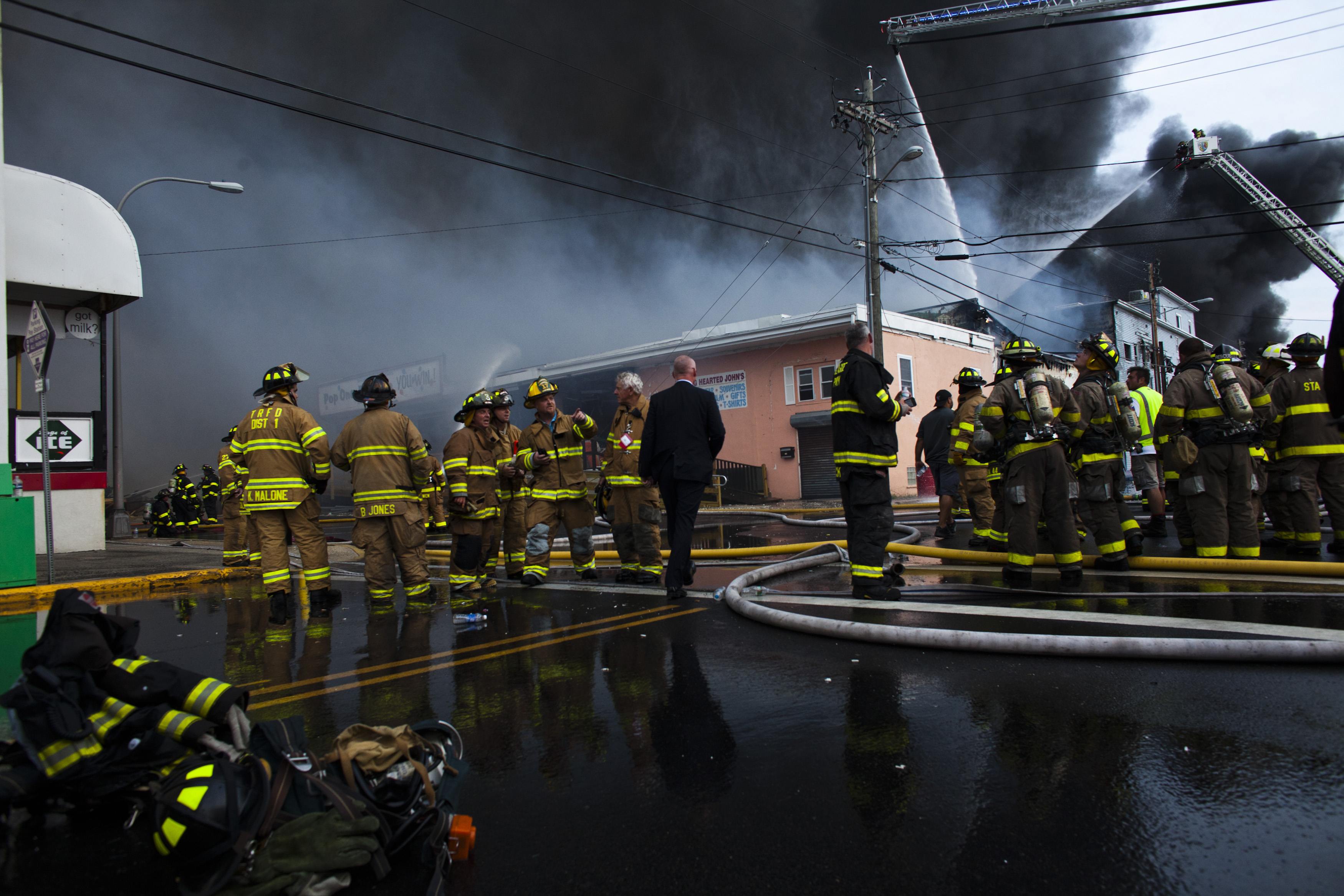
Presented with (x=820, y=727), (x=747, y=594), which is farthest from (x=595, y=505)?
(x=820, y=727)

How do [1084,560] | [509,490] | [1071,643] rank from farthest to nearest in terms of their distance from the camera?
[509,490] < [1084,560] < [1071,643]

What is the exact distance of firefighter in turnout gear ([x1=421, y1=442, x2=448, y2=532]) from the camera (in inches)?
262

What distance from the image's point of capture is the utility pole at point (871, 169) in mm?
17391

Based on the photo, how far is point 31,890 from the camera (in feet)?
6.32

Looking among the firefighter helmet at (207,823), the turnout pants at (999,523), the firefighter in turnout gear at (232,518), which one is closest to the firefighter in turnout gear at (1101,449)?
the turnout pants at (999,523)

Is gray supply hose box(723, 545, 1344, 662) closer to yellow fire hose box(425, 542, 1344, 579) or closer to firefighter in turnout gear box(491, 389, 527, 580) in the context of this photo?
yellow fire hose box(425, 542, 1344, 579)

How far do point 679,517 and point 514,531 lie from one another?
2.28 meters

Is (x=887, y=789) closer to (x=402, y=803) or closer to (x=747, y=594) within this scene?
(x=402, y=803)

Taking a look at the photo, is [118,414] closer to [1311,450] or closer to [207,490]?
[207,490]

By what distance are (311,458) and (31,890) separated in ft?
14.9

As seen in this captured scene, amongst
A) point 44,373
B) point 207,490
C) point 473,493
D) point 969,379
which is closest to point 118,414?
point 207,490

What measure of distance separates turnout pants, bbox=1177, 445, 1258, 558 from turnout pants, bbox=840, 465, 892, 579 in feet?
9.16

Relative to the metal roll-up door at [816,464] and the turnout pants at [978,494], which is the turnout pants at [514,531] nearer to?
the turnout pants at [978,494]

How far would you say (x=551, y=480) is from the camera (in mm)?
7043
